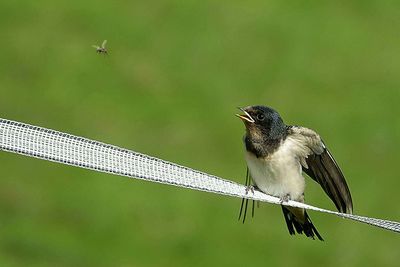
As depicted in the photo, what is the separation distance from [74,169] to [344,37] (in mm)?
→ 4442

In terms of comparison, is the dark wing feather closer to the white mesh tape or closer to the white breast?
the white breast

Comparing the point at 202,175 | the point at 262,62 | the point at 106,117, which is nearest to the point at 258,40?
the point at 262,62

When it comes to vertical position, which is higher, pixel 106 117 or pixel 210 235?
pixel 106 117

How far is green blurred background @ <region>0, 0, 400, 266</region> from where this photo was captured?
10625mm

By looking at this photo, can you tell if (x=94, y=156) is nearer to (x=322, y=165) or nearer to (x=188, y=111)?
(x=322, y=165)

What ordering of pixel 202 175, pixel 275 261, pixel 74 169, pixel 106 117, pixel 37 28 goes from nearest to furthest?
pixel 202 175
pixel 275 261
pixel 74 169
pixel 106 117
pixel 37 28

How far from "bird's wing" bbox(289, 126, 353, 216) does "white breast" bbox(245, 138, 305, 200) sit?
0.05m

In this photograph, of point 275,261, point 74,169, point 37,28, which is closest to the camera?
point 275,261

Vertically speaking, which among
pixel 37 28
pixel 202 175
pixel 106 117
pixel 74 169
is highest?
pixel 37 28

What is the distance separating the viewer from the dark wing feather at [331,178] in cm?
604

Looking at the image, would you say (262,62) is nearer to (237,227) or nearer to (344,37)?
(344,37)

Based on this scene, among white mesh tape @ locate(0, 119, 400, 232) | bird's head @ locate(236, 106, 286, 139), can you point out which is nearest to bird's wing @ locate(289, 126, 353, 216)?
bird's head @ locate(236, 106, 286, 139)

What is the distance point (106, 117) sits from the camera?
1222 cm

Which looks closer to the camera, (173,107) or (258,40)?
(173,107)
